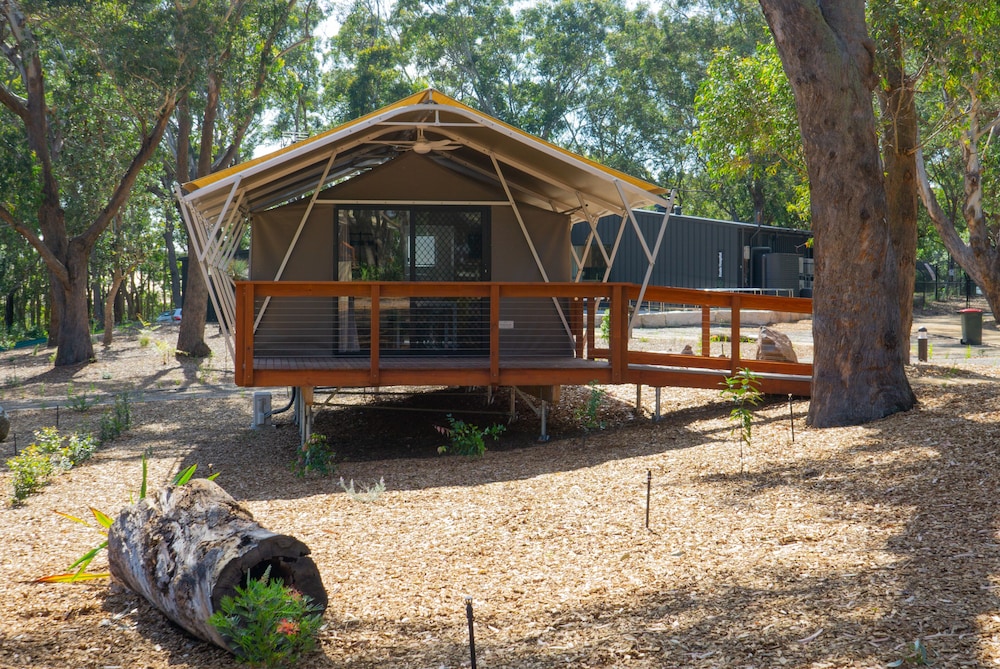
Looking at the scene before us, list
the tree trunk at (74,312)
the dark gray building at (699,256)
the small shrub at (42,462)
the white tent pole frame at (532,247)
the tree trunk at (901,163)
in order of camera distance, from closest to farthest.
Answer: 1. the small shrub at (42,462)
2. the tree trunk at (901,163)
3. the white tent pole frame at (532,247)
4. the tree trunk at (74,312)
5. the dark gray building at (699,256)

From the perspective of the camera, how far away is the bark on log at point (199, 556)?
4.04 m

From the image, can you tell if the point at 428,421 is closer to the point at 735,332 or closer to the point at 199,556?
Answer: the point at 735,332

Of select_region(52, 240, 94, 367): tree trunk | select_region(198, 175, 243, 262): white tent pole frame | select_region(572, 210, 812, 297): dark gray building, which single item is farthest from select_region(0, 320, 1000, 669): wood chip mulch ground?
select_region(572, 210, 812, 297): dark gray building

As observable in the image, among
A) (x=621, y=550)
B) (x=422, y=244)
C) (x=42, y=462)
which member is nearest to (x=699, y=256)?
(x=422, y=244)

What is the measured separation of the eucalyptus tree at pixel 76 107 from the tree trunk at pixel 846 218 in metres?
12.1

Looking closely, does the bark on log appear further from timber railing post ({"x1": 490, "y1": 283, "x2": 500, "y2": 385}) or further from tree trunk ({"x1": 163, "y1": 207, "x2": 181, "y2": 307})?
tree trunk ({"x1": 163, "y1": 207, "x2": 181, "y2": 307})

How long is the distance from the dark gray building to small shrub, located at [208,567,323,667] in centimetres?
2514

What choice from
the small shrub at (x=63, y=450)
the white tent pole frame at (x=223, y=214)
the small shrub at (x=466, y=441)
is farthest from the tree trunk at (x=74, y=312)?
the small shrub at (x=466, y=441)

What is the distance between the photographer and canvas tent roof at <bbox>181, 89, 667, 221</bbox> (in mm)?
8930

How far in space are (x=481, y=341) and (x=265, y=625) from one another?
757 cm

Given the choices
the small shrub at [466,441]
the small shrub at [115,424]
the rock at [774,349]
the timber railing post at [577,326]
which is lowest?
the small shrub at [115,424]

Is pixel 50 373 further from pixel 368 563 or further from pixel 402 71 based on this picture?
pixel 402 71

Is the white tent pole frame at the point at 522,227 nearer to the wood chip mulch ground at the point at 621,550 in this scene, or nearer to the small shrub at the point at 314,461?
the wood chip mulch ground at the point at 621,550

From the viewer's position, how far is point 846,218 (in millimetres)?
7441
